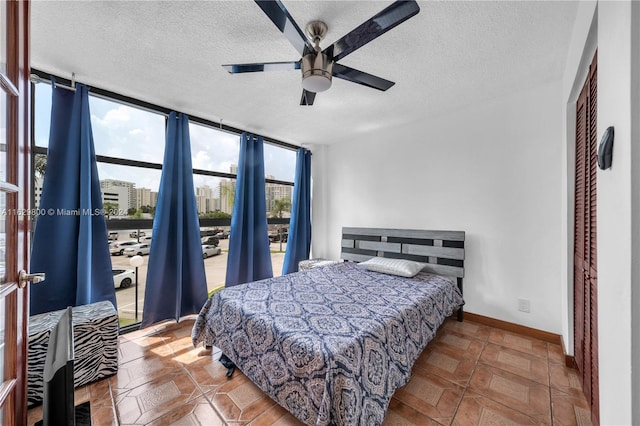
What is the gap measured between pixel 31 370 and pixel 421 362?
9.05 feet

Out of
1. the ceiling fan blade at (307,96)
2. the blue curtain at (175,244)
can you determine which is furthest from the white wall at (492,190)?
the blue curtain at (175,244)

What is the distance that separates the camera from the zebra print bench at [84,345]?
67.3 inches

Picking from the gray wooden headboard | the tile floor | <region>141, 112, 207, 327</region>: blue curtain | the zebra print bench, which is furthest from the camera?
the gray wooden headboard

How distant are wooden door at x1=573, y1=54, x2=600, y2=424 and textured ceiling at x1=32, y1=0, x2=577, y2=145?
1.81 feet

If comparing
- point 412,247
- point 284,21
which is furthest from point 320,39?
point 412,247

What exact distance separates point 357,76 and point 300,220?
9.20ft

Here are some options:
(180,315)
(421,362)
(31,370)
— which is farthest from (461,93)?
(31,370)

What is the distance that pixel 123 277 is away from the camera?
2.80m

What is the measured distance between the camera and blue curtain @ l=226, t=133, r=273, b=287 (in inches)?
136

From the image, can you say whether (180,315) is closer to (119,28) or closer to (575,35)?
(119,28)

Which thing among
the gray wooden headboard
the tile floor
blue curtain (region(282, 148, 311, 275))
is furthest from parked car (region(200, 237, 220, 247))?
the gray wooden headboard

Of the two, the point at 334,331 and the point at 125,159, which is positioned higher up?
the point at 125,159

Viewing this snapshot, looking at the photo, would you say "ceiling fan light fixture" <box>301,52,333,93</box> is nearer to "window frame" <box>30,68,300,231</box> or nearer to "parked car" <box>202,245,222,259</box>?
Answer: "window frame" <box>30,68,300,231</box>

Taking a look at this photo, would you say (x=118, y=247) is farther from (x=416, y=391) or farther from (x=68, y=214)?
(x=416, y=391)
